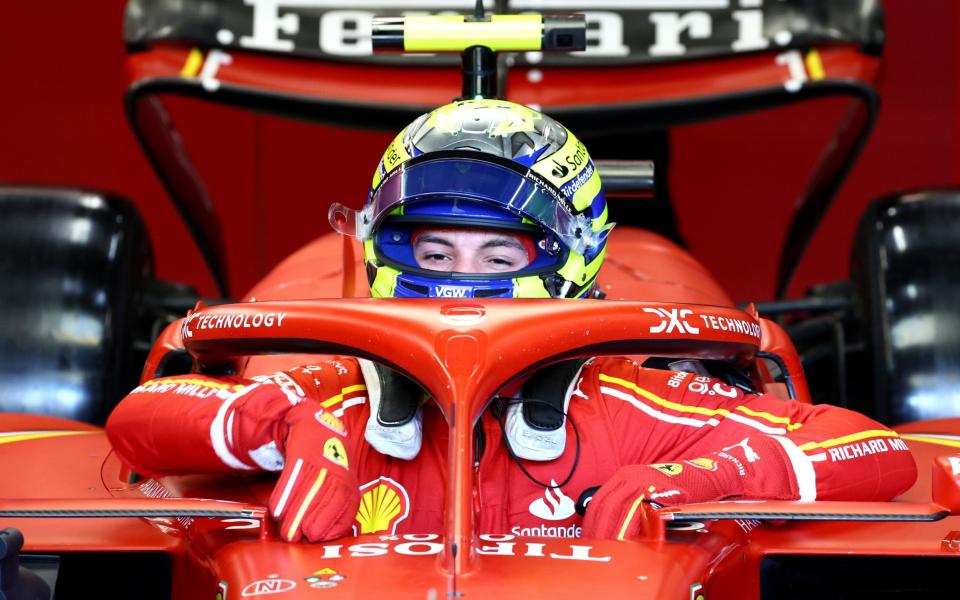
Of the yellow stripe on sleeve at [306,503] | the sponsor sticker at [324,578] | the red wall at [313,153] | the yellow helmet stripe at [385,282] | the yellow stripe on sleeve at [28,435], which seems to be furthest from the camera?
the red wall at [313,153]

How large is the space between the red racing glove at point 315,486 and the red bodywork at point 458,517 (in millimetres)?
25

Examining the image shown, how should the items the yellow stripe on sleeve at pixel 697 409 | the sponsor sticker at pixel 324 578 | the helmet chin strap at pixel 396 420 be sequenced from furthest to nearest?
the yellow stripe on sleeve at pixel 697 409 < the helmet chin strap at pixel 396 420 < the sponsor sticker at pixel 324 578

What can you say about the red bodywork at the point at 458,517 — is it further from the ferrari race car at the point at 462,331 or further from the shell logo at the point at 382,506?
the shell logo at the point at 382,506

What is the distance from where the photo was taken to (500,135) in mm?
2088

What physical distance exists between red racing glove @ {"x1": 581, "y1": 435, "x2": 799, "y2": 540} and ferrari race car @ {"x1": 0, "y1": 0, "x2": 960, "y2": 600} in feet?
0.12

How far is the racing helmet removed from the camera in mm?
1981

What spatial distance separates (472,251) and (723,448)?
45 cm

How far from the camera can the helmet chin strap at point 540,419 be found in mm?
A: 1815

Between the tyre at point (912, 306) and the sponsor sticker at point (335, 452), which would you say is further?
the tyre at point (912, 306)

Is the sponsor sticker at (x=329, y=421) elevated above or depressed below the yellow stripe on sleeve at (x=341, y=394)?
below

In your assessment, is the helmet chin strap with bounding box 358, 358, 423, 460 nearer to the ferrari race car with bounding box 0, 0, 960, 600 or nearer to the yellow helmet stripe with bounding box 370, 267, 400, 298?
the ferrari race car with bounding box 0, 0, 960, 600

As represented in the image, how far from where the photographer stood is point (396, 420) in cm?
180

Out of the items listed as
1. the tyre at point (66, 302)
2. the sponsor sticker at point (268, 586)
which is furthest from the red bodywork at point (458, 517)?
the tyre at point (66, 302)

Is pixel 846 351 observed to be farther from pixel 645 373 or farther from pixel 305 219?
pixel 305 219
